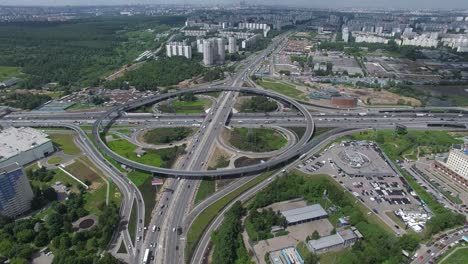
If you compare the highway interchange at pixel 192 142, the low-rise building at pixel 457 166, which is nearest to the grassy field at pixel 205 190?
the highway interchange at pixel 192 142

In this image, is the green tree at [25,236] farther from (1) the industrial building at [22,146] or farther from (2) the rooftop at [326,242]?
(2) the rooftop at [326,242]

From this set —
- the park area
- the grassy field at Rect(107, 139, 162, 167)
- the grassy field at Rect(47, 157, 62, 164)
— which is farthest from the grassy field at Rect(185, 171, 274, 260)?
the grassy field at Rect(47, 157, 62, 164)

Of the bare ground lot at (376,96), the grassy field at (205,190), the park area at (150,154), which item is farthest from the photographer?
the bare ground lot at (376,96)

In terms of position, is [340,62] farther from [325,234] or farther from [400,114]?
[325,234]

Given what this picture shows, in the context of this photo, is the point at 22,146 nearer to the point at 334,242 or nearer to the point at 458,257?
the point at 334,242

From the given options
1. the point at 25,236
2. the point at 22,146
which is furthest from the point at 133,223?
the point at 22,146

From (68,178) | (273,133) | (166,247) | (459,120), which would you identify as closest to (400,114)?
(459,120)

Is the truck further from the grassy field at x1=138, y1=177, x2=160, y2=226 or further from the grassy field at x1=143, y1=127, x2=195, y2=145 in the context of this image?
the grassy field at x1=143, y1=127, x2=195, y2=145
